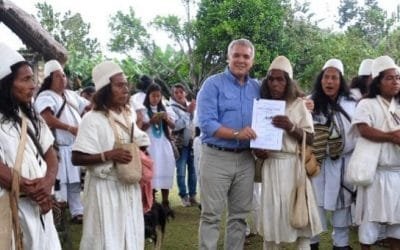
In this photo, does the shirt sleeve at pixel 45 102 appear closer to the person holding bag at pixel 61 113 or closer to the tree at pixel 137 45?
the person holding bag at pixel 61 113

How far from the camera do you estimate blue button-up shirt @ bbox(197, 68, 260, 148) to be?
5371 millimetres

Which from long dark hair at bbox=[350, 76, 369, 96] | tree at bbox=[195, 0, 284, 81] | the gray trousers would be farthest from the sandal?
tree at bbox=[195, 0, 284, 81]

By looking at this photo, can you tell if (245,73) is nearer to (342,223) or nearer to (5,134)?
(342,223)

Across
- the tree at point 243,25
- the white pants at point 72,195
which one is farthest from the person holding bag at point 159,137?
the tree at point 243,25

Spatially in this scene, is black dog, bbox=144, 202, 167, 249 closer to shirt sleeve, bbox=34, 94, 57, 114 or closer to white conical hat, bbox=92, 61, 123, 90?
white conical hat, bbox=92, 61, 123, 90

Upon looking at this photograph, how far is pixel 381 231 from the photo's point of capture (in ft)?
20.3

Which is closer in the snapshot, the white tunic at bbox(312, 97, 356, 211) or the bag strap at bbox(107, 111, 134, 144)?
the bag strap at bbox(107, 111, 134, 144)

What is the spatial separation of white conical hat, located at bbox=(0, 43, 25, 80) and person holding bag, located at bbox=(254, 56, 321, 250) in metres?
2.44

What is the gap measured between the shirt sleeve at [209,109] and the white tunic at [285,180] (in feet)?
2.11

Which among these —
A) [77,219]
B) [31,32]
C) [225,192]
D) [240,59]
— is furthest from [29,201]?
[31,32]

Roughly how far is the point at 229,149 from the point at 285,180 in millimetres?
596

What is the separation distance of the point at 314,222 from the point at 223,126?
1.23m

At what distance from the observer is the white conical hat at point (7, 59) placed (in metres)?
3.86

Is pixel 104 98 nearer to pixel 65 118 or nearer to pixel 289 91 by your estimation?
pixel 289 91
